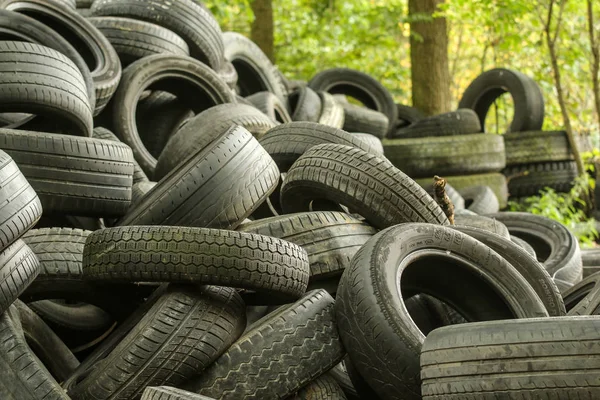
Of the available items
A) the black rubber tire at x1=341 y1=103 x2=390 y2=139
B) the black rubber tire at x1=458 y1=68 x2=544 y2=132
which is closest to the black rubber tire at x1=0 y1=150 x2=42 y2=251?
the black rubber tire at x1=341 y1=103 x2=390 y2=139

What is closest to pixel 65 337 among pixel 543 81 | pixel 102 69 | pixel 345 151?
pixel 345 151

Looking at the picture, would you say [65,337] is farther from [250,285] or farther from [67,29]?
[67,29]

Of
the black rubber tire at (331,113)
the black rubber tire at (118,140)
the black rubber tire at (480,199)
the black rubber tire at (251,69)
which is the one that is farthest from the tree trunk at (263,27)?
the black rubber tire at (118,140)

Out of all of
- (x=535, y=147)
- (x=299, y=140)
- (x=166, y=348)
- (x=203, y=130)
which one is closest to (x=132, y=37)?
(x=203, y=130)

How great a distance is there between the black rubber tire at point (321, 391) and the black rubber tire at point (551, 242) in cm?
255

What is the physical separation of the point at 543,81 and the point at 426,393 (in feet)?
34.9

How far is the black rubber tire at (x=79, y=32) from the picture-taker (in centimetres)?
701

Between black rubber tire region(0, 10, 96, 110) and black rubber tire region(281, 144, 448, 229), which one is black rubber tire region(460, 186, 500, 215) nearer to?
black rubber tire region(281, 144, 448, 229)

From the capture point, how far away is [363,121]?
31.3ft

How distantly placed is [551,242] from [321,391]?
11.8ft

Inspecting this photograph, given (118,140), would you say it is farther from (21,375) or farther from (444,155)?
(444,155)

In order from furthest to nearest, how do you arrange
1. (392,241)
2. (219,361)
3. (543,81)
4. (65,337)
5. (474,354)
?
(543,81) < (65,337) < (392,241) < (219,361) < (474,354)

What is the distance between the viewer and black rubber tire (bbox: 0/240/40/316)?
12.6ft

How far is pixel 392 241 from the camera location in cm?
423
